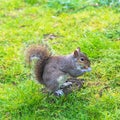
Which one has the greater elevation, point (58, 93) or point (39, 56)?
point (39, 56)

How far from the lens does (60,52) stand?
3996 millimetres

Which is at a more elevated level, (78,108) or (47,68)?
(47,68)

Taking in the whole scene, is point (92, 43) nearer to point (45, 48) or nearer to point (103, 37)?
point (103, 37)

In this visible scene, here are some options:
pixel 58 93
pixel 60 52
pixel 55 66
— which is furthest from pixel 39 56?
pixel 60 52

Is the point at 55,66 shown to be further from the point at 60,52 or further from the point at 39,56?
the point at 60,52

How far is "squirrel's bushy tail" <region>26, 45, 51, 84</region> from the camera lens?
9.96 feet

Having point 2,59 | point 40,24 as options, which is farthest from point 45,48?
point 40,24

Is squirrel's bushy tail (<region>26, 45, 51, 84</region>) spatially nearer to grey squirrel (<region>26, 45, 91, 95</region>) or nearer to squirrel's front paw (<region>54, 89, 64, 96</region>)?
grey squirrel (<region>26, 45, 91, 95</region>)

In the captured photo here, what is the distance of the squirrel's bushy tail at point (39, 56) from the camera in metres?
3.04

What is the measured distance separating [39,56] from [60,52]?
0.97 m

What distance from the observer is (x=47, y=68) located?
303 centimetres

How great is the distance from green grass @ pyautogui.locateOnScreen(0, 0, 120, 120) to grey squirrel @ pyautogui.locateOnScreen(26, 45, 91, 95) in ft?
0.42

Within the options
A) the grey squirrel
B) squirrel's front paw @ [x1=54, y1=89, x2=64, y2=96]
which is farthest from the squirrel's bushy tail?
squirrel's front paw @ [x1=54, y1=89, x2=64, y2=96]

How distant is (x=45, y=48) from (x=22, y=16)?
2.12 m
